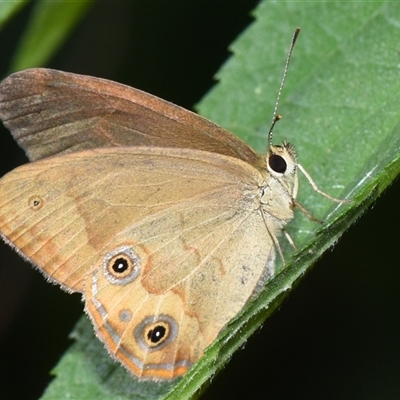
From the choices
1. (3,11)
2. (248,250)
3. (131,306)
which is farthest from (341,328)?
(3,11)

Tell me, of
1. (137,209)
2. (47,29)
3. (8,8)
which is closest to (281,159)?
(137,209)

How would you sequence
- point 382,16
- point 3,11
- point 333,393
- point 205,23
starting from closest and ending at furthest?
point 3,11 < point 382,16 < point 333,393 < point 205,23

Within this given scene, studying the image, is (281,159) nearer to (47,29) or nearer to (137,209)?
(137,209)

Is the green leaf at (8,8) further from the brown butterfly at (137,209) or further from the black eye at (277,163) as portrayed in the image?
the black eye at (277,163)

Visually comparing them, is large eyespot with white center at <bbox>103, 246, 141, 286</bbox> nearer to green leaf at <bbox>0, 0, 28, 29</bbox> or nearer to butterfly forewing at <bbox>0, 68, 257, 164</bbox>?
butterfly forewing at <bbox>0, 68, 257, 164</bbox>

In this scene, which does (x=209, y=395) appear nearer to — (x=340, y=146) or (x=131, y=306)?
(x=131, y=306)

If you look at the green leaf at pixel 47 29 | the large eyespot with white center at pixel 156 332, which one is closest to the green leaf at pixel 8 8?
the green leaf at pixel 47 29

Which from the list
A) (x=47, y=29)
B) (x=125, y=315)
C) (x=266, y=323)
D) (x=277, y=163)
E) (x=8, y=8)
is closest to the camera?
(x=8, y=8)
